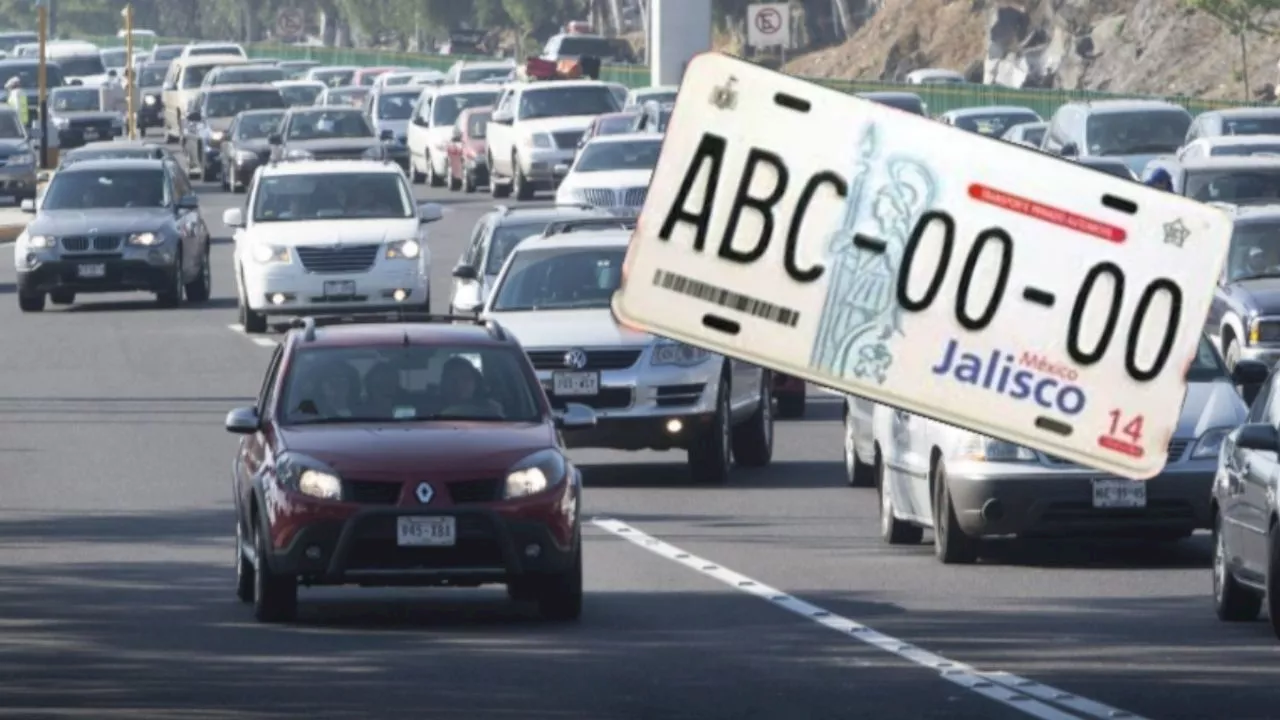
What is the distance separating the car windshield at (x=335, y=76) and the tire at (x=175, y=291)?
1969 inches

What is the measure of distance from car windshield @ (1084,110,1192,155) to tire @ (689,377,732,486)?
76.0 feet

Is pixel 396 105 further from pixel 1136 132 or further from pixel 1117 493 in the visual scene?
pixel 1117 493

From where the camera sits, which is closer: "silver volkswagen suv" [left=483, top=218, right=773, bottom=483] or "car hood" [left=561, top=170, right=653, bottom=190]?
"silver volkswagen suv" [left=483, top=218, right=773, bottom=483]

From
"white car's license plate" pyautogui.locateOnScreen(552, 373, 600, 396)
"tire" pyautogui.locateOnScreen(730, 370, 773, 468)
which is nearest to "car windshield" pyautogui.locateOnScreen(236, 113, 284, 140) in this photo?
"tire" pyautogui.locateOnScreen(730, 370, 773, 468)

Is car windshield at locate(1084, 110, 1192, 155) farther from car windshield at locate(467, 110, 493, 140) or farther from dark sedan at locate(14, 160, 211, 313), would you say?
car windshield at locate(467, 110, 493, 140)

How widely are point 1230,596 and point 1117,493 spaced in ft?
7.36

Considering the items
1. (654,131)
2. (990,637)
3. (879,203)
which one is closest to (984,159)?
(879,203)

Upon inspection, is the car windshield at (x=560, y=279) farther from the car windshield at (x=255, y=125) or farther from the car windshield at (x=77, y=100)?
the car windshield at (x=77, y=100)

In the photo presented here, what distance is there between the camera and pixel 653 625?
13211 mm

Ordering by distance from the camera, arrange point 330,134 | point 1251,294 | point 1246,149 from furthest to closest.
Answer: point 330,134
point 1246,149
point 1251,294

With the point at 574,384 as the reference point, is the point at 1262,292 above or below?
below

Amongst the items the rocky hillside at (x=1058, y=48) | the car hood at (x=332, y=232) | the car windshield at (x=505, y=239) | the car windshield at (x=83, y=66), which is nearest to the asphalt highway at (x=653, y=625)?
the car windshield at (x=505, y=239)

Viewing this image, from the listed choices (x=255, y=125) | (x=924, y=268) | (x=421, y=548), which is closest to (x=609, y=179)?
(x=255, y=125)

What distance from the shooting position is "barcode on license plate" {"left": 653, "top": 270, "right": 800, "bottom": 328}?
262 centimetres
